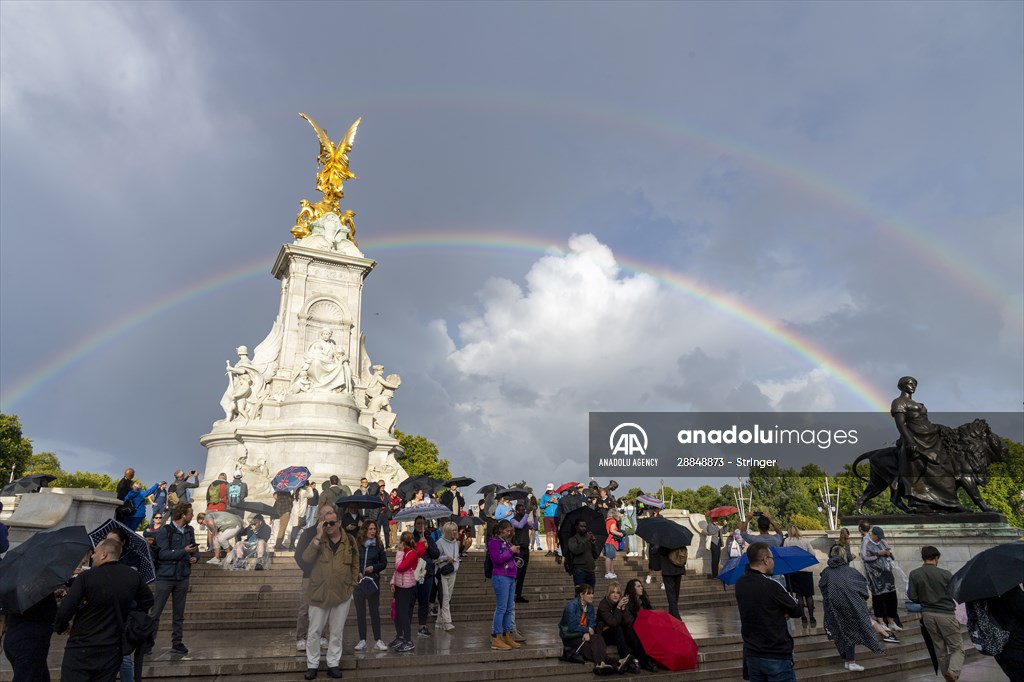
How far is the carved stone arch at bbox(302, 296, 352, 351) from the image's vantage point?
110 ft

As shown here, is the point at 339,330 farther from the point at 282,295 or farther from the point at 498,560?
the point at 498,560

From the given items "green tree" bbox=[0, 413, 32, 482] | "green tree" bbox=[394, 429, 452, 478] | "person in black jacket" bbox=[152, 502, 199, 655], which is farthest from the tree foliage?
"person in black jacket" bbox=[152, 502, 199, 655]

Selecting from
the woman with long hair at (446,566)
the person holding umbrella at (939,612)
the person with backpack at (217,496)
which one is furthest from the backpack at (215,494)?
the person holding umbrella at (939,612)

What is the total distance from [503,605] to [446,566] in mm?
2065

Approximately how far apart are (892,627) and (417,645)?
8.29 m

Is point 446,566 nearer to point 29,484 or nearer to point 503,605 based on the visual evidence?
point 503,605

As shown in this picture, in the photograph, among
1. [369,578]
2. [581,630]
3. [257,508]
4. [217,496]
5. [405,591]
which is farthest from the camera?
[217,496]

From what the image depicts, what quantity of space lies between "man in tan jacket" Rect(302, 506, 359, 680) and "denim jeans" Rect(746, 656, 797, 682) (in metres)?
4.91

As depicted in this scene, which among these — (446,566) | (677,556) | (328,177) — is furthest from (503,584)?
(328,177)

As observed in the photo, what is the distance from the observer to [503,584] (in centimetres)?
987

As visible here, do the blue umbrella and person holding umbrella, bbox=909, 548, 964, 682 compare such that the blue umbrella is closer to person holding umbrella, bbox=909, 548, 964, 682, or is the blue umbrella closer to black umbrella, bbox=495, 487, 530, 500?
person holding umbrella, bbox=909, 548, 964, 682

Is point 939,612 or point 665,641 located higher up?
point 939,612

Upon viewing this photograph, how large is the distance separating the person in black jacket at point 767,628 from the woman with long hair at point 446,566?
251 inches

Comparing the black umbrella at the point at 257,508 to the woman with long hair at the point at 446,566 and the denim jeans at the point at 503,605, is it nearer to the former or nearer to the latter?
the woman with long hair at the point at 446,566
